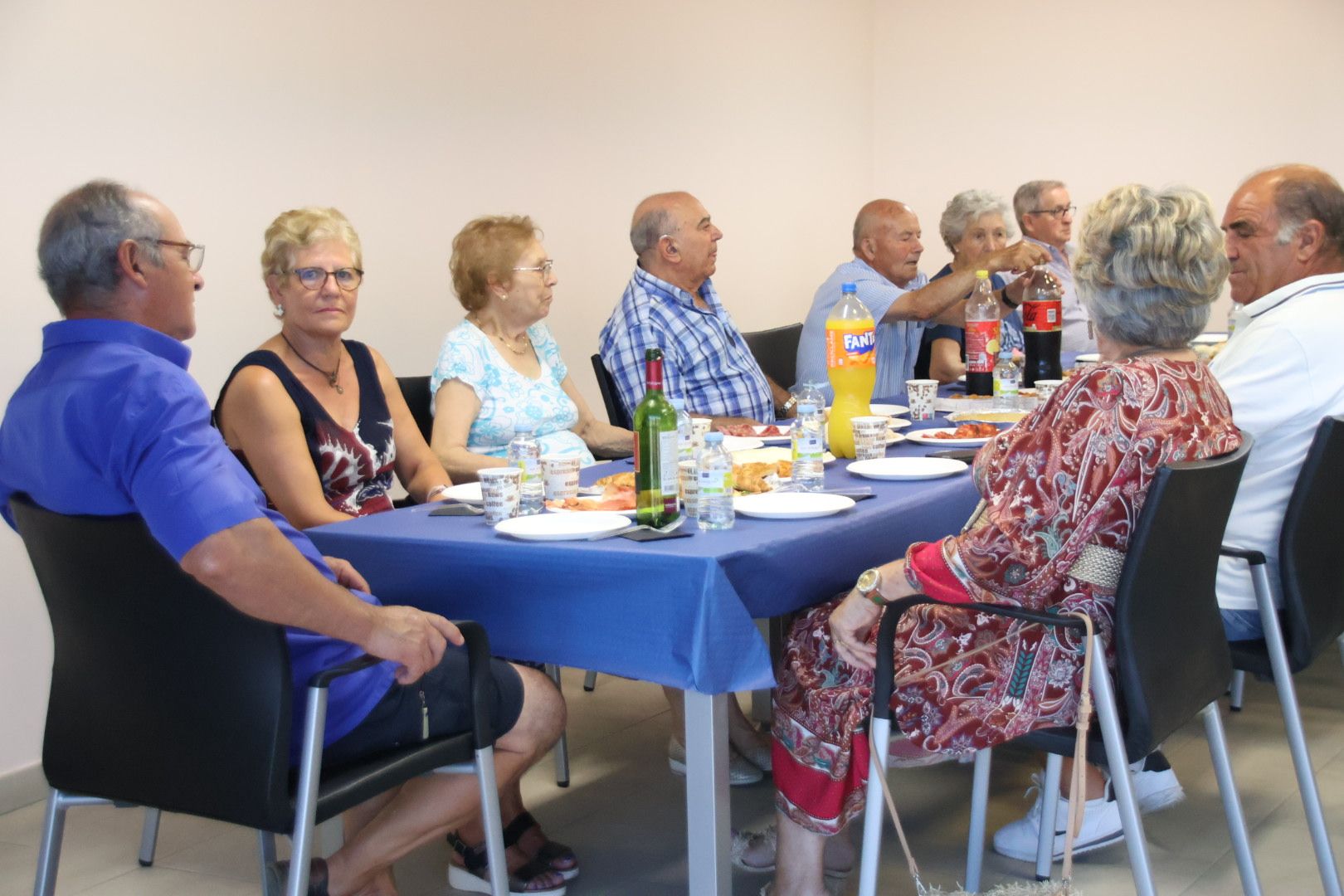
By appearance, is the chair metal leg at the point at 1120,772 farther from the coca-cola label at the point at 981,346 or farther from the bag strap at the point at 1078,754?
the coca-cola label at the point at 981,346

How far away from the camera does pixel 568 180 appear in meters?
4.52

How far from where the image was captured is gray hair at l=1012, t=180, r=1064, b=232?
217 inches

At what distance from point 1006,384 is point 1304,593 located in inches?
49.2

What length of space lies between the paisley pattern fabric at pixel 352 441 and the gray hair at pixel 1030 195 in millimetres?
3447

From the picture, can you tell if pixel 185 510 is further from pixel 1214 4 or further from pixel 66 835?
pixel 1214 4

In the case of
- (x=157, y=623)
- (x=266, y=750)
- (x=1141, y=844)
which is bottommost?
(x=1141, y=844)

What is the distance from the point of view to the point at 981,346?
3545mm

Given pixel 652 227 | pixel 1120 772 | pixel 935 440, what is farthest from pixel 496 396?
pixel 1120 772

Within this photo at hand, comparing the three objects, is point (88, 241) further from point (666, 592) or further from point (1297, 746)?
point (1297, 746)

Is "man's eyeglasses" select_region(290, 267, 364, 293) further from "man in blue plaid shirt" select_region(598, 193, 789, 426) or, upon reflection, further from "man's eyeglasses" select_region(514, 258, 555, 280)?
"man in blue plaid shirt" select_region(598, 193, 789, 426)

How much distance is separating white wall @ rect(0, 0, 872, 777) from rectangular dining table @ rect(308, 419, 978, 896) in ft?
4.51

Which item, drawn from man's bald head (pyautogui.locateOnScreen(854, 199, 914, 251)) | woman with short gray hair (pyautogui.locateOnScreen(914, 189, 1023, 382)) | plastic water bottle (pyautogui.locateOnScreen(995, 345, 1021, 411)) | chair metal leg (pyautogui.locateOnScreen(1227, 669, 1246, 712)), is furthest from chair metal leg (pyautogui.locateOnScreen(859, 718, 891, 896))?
man's bald head (pyautogui.locateOnScreen(854, 199, 914, 251))

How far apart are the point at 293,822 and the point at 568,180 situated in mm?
3151

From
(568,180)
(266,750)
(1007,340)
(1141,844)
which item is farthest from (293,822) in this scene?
(1007,340)
